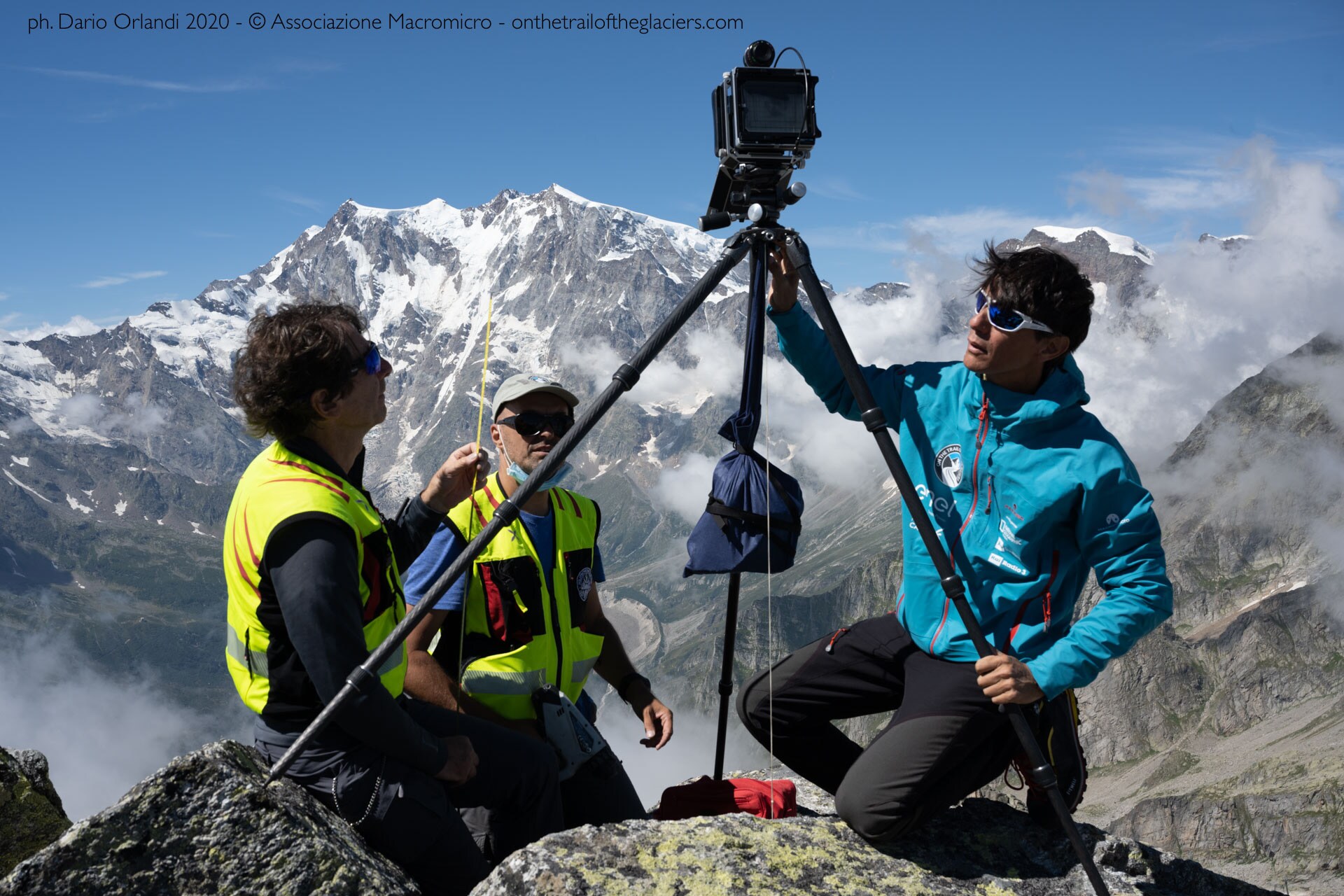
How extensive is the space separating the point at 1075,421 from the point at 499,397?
3.98 metres

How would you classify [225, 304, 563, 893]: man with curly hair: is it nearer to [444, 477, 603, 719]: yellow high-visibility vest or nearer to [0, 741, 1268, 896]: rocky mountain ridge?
[0, 741, 1268, 896]: rocky mountain ridge

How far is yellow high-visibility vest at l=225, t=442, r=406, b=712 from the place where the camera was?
15.6 ft

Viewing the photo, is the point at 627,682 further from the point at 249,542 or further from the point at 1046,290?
the point at 1046,290

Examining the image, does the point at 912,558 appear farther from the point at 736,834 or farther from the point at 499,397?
the point at 499,397

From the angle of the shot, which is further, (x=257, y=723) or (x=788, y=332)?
(x=788, y=332)

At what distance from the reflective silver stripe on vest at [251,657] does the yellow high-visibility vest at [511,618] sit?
1.64 meters

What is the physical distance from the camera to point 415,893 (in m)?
4.79

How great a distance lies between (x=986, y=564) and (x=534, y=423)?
3.28m

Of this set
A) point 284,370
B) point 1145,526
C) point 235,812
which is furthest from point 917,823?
point 284,370

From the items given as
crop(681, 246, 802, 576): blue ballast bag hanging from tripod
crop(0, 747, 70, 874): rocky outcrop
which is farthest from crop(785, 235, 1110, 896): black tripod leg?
crop(0, 747, 70, 874): rocky outcrop

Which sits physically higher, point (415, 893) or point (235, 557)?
point (235, 557)

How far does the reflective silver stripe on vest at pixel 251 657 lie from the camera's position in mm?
4934

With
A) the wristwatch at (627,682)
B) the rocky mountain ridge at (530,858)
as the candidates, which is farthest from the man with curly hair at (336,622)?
the wristwatch at (627,682)

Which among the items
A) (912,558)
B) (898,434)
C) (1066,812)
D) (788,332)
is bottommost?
(1066,812)
